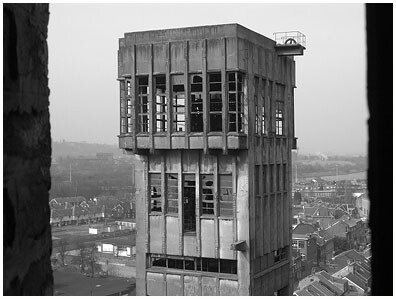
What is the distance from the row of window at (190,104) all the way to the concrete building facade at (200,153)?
0.03 metres

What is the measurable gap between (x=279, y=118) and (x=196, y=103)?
3629 millimetres

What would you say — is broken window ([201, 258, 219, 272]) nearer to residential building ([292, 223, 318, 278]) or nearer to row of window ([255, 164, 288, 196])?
row of window ([255, 164, 288, 196])

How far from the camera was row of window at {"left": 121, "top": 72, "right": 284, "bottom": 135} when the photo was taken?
1571cm

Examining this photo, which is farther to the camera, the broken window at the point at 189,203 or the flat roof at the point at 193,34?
the broken window at the point at 189,203

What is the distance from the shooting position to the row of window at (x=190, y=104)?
15.7 m

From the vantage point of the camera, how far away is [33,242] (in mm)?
2215

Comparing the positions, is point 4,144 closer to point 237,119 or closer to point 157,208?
point 237,119

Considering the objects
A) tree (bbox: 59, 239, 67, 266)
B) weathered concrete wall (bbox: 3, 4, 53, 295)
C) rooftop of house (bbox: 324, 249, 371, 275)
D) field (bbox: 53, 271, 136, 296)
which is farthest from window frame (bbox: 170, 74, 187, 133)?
tree (bbox: 59, 239, 67, 266)

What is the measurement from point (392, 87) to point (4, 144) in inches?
49.8

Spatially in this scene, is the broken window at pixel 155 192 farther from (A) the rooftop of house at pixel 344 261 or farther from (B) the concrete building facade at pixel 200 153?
(A) the rooftop of house at pixel 344 261

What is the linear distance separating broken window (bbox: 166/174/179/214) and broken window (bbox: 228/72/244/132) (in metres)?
2.18

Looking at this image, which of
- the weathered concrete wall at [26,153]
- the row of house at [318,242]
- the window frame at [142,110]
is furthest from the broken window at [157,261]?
the row of house at [318,242]

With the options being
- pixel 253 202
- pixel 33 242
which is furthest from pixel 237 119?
pixel 33 242

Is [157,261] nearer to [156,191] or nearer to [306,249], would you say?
[156,191]
